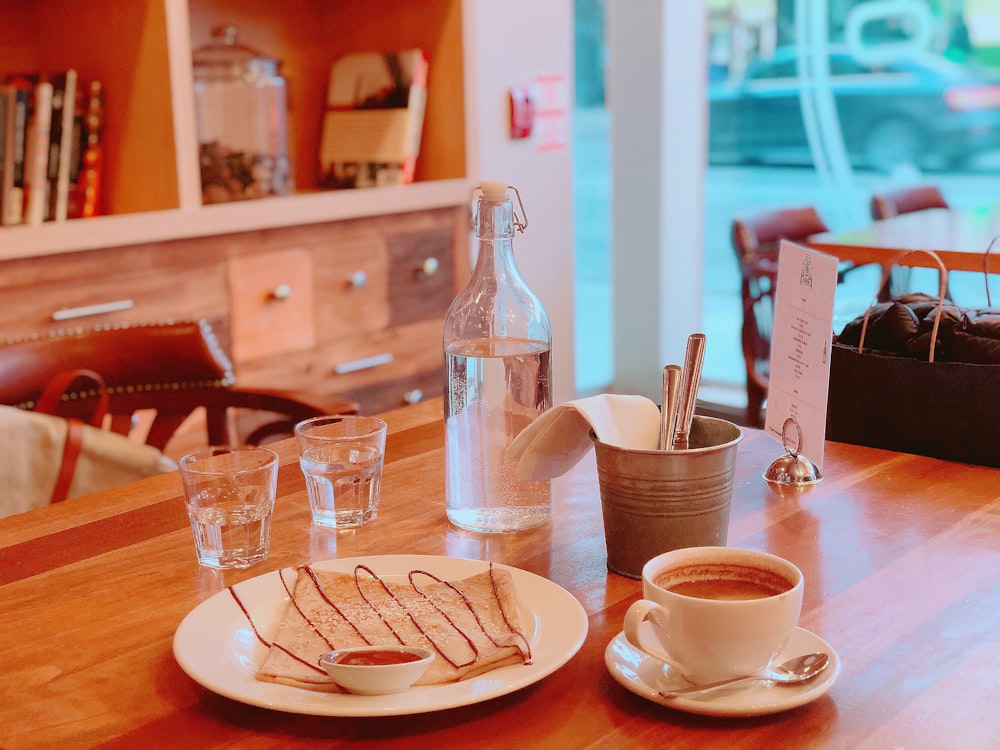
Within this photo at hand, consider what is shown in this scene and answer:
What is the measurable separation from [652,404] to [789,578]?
26 cm

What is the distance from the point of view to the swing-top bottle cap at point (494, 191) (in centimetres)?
99

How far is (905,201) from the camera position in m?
3.86

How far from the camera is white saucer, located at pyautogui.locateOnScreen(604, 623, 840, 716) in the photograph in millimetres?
681

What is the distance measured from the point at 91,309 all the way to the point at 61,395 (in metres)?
0.57

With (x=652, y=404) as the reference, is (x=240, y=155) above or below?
above

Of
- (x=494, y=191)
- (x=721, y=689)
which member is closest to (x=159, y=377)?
(x=494, y=191)

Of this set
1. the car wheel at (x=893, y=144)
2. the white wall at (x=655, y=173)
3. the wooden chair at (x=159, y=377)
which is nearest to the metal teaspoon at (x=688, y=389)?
the wooden chair at (x=159, y=377)

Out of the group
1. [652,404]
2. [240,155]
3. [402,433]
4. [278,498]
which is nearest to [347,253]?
[240,155]

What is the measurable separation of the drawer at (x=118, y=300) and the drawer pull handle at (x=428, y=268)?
1.76 feet

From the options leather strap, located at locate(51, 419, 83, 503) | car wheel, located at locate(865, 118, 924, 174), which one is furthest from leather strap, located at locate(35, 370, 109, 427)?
car wheel, located at locate(865, 118, 924, 174)

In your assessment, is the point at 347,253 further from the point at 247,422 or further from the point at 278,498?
the point at 278,498

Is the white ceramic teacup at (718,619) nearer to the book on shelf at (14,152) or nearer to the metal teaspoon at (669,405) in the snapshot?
the metal teaspoon at (669,405)

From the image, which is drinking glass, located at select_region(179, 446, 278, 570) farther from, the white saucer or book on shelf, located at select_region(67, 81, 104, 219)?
book on shelf, located at select_region(67, 81, 104, 219)

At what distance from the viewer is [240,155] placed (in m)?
2.48
